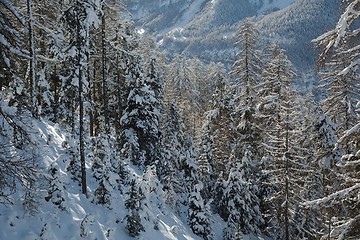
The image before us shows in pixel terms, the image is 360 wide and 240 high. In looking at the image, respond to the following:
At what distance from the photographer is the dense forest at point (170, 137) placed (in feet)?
59.0

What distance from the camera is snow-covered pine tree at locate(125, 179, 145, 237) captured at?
1706cm

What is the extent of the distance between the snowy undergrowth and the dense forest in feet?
0.43

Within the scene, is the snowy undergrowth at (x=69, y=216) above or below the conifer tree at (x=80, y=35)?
below

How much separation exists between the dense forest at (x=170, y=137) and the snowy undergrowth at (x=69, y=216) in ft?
0.43

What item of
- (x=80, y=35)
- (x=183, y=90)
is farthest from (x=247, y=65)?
(x=183, y=90)

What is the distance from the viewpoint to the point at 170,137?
115 feet

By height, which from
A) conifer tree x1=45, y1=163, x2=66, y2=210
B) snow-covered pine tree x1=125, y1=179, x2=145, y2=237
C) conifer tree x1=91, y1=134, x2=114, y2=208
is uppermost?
conifer tree x1=45, y1=163, x2=66, y2=210

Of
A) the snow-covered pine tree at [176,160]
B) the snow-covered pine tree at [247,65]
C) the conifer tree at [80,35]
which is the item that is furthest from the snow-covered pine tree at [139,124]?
A: the conifer tree at [80,35]

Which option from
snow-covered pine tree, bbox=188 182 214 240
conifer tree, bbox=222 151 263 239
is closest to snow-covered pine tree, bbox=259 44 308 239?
conifer tree, bbox=222 151 263 239

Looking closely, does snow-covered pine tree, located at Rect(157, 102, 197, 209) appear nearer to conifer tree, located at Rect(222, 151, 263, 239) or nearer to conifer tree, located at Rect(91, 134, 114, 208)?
conifer tree, located at Rect(222, 151, 263, 239)

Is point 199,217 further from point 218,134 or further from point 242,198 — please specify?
point 218,134

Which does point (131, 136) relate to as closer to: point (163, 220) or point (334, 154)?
point (163, 220)

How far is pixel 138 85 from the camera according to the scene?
28938 mm

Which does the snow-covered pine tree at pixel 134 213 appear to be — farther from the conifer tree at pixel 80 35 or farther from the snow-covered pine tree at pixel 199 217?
the snow-covered pine tree at pixel 199 217
